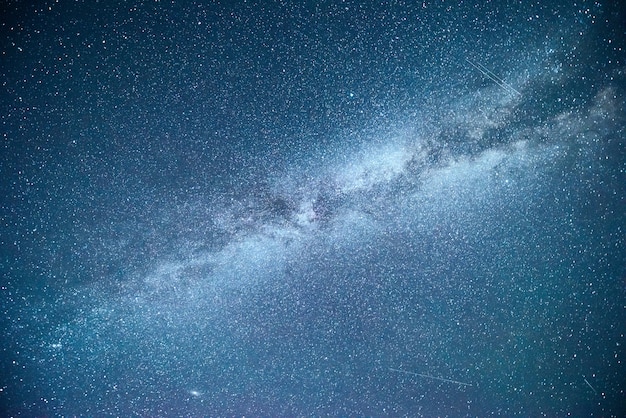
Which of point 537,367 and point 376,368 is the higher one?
point 376,368

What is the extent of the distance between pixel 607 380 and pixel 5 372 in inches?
211

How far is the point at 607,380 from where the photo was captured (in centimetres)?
274

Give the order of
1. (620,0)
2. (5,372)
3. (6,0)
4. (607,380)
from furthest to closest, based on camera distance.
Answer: (607,380)
(5,372)
(620,0)
(6,0)

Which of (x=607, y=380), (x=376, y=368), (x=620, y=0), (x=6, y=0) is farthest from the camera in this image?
(x=607, y=380)

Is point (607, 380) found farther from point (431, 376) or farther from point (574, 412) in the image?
point (431, 376)

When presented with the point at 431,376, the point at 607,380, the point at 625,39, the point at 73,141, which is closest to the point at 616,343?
the point at 607,380

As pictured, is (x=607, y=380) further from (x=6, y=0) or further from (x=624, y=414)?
(x=6, y=0)

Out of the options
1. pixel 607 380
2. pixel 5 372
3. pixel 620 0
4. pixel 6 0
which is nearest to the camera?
pixel 6 0

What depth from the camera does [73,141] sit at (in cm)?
204

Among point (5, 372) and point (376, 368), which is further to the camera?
point (376, 368)

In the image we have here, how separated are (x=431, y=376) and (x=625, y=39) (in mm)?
2983

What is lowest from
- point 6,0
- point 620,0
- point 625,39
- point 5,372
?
point 5,372

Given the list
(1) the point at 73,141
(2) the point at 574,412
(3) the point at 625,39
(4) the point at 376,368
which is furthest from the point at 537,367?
(1) the point at 73,141

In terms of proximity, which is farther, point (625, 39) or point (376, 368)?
point (376, 368)
